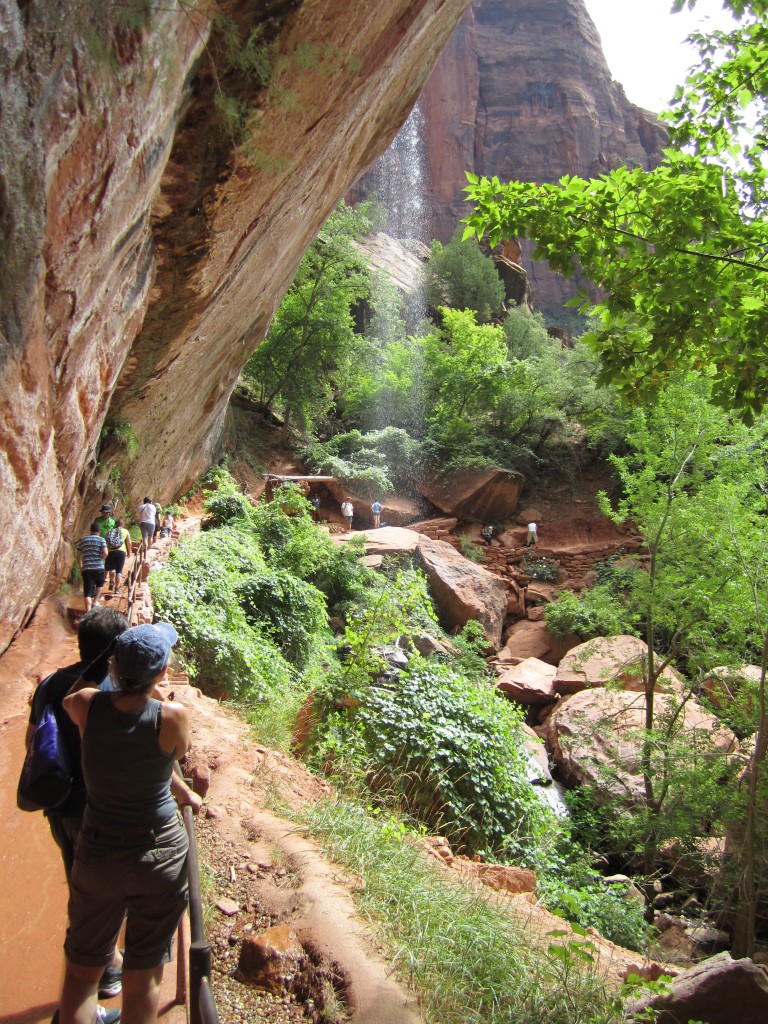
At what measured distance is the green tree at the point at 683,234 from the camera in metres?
3.65

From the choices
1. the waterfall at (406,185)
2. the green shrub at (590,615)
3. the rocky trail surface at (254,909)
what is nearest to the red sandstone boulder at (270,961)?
the rocky trail surface at (254,909)

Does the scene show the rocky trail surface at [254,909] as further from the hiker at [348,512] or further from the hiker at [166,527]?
the hiker at [348,512]

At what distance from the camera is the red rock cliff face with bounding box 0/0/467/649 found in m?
3.82

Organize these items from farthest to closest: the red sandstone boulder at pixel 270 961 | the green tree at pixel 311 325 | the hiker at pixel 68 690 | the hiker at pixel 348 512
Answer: the green tree at pixel 311 325 < the hiker at pixel 348 512 < the red sandstone boulder at pixel 270 961 < the hiker at pixel 68 690

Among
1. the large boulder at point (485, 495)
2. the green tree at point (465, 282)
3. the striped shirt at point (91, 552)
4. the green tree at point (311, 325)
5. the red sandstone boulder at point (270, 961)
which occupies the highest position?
the green tree at point (465, 282)

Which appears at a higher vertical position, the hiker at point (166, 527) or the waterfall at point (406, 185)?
the waterfall at point (406, 185)

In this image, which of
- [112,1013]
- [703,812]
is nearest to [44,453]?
[112,1013]

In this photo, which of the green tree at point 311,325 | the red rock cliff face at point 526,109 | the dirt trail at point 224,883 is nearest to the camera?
the dirt trail at point 224,883

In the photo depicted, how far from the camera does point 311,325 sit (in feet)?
81.1

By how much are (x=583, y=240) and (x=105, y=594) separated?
7.15m

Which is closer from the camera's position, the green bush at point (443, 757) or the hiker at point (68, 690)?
the hiker at point (68, 690)

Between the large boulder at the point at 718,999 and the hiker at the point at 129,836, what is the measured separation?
250 centimetres

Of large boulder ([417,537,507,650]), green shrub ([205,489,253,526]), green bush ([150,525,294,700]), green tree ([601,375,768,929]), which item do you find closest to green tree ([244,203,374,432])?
large boulder ([417,537,507,650])

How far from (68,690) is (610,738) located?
10.6 meters
